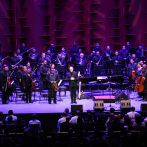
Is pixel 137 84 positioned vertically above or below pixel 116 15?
below

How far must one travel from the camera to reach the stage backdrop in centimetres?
1875

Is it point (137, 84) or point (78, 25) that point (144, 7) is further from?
point (137, 84)

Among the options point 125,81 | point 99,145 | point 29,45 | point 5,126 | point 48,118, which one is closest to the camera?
point 99,145

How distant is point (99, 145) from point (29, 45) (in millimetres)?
13471

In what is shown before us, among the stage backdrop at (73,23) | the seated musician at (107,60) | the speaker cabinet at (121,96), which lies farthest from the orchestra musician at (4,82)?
the stage backdrop at (73,23)

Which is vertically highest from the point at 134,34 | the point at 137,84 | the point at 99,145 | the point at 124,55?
the point at 134,34

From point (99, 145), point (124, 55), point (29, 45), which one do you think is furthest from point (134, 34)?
point (99, 145)

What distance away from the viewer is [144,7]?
18953 millimetres

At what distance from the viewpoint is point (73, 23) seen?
1928 cm

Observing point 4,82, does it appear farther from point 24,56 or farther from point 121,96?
point 24,56

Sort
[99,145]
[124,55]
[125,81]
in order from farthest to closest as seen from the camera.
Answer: [124,55]
[125,81]
[99,145]

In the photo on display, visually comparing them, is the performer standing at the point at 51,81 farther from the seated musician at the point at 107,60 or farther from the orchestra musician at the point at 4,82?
the seated musician at the point at 107,60

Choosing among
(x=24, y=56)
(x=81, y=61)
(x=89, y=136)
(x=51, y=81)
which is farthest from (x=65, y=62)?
(x=89, y=136)

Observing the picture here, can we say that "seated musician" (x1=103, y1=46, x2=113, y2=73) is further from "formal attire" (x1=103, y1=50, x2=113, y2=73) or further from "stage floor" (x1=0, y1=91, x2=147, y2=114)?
"stage floor" (x1=0, y1=91, x2=147, y2=114)
